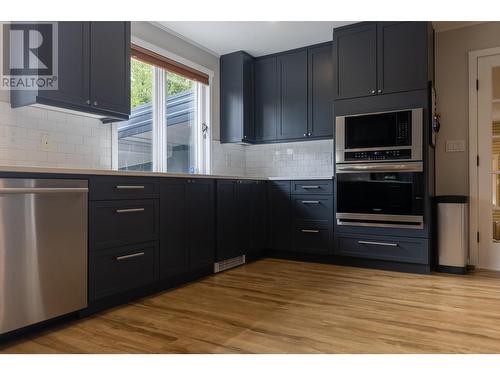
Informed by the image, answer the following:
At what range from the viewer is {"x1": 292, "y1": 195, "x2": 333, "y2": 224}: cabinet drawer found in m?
3.67

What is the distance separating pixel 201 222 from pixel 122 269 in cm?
87

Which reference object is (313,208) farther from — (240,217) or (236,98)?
(236,98)

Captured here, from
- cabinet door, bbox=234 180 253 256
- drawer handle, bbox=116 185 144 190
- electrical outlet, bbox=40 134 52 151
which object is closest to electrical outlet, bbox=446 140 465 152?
cabinet door, bbox=234 180 253 256

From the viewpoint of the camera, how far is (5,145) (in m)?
2.37

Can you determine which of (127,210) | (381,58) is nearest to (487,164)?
(381,58)

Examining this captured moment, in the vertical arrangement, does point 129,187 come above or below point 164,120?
below

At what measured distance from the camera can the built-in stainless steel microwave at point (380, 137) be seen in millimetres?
3248

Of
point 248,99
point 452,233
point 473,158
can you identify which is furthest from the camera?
point 248,99

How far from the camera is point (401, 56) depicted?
3.35m

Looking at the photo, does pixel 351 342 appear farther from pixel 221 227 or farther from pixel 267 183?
pixel 267 183

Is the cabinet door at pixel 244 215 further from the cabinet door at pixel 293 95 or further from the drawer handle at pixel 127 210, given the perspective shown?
the drawer handle at pixel 127 210

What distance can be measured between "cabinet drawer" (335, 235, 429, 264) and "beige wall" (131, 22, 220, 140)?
2006 mm

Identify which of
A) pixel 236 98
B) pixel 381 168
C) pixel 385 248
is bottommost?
pixel 385 248

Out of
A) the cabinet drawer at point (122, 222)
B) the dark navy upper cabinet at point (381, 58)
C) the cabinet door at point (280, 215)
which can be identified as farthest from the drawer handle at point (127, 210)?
the dark navy upper cabinet at point (381, 58)
